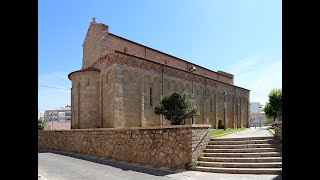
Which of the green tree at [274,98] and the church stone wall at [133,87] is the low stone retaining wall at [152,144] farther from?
the green tree at [274,98]

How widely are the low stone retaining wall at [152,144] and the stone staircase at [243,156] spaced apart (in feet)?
1.88

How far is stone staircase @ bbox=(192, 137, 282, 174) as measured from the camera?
1035 cm

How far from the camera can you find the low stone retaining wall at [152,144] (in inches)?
460

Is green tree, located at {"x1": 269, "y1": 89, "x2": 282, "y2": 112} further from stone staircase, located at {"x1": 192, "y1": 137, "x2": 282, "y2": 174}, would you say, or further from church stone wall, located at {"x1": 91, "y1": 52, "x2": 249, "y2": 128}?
stone staircase, located at {"x1": 192, "y1": 137, "x2": 282, "y2": 174}

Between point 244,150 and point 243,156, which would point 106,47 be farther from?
point 243,156

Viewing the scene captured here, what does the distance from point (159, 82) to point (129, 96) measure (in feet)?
14.6

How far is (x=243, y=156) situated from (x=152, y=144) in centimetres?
418

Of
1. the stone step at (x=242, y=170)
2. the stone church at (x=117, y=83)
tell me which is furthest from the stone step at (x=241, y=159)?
the stone church at (x=117, y=83)

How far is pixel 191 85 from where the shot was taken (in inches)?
1241
